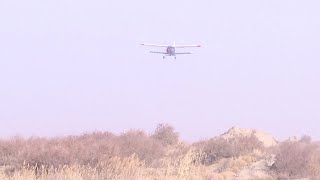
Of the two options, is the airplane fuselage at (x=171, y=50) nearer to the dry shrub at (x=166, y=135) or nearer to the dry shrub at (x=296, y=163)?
the dry shrub at (x=166, y=135)

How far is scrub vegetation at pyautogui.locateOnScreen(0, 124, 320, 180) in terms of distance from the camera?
22.5 metres

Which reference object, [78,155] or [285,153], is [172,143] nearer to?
[285,153]

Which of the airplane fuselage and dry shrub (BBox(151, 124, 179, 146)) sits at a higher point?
the airplane fuselage

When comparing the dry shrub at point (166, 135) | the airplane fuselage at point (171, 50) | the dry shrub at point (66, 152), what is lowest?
the dry shrub at point (166, 135)

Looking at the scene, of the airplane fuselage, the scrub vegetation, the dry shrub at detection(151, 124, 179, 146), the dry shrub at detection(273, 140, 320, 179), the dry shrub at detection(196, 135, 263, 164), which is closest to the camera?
the scrub vegetation

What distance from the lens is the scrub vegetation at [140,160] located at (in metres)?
22.5

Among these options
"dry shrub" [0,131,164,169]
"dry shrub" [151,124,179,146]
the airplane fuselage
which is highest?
the airplane fuselage

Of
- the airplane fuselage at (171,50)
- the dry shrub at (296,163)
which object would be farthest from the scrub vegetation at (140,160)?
the airplane fuselage at (171,50)

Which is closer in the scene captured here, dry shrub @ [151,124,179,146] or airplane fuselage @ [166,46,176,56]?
airplane fuselage @ [166,46,176,56]

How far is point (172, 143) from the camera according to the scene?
4600 cm

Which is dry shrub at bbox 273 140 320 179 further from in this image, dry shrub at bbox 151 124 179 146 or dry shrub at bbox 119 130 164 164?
dry shrub at bbox 151 124 179 146

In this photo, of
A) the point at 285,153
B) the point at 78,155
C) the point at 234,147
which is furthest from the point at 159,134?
the point at 78,155

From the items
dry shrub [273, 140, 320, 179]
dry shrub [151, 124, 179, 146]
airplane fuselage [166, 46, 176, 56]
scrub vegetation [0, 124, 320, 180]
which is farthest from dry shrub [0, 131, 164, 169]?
dry shrub [151, 124, 179, 146]

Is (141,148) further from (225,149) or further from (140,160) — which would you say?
(225,149)
